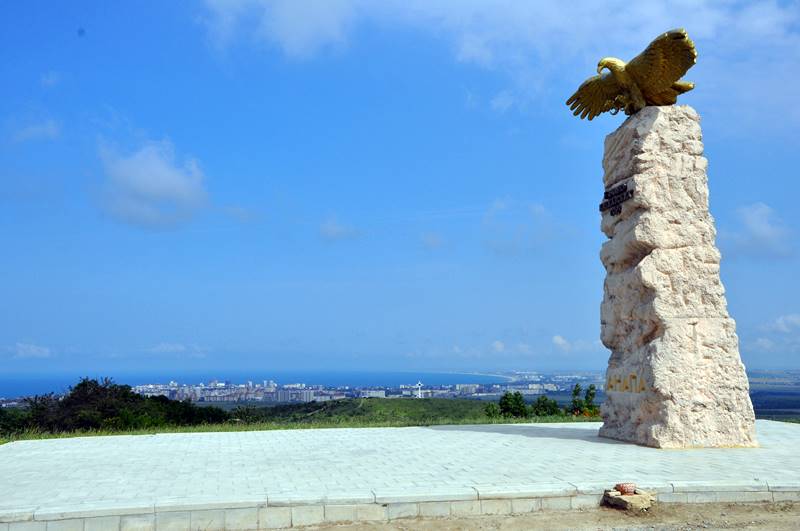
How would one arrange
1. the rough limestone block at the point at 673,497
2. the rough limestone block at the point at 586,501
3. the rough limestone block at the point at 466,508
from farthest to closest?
1. the rough limestone block at the point at 673,497
2. the rough limestone block at the point at 586,501
3. the rough limestone block at the point at 466,508

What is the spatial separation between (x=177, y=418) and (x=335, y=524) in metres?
11.6

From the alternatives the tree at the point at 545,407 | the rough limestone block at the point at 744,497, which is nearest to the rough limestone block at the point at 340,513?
the rough limestone block at the point at 744,497

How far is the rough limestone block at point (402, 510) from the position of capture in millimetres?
6398

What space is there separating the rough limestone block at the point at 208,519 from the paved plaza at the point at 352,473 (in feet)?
0.06

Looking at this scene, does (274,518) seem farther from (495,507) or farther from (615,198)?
(615,198)

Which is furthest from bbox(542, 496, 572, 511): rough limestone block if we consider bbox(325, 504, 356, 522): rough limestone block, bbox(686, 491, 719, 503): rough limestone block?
bbox(325, 504, 356, 522): rough limestone block

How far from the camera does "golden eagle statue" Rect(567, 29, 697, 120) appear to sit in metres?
10.8

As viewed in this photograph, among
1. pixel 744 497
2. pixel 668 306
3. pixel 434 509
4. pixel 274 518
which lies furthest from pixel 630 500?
pixel 668 306

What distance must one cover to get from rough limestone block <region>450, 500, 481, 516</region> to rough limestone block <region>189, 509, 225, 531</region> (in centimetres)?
211

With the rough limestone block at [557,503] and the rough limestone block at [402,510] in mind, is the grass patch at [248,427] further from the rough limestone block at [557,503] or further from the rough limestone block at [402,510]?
the rough limestone block at [402,510]

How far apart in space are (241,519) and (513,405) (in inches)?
477

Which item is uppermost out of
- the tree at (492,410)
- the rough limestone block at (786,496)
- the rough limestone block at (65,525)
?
the tree at (492,410)

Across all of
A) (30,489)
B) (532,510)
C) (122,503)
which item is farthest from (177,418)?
(532,510)

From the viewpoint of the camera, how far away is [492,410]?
17.6 meters
